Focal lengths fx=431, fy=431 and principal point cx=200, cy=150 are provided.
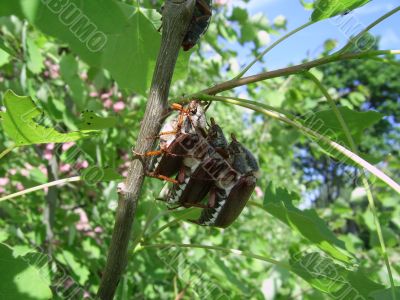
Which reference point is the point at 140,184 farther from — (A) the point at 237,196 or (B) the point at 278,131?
(B) the point at 278,131

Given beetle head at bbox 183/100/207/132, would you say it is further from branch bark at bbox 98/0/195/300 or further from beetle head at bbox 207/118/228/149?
branch bark at bbox 98/0/195/300

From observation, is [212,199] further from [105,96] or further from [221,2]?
[221,2]

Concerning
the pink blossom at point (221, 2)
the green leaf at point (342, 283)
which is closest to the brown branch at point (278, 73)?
the green leaf at point (342, 283)

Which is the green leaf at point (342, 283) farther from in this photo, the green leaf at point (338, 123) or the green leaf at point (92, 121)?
the green leaf at point (92, 121)

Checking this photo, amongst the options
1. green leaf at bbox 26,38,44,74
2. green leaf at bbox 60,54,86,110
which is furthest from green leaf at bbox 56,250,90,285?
green leaf at bbox 26,38,44,74

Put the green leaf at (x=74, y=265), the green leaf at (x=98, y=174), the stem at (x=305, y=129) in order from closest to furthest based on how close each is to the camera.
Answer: the stem at (x=305, y=129) → the green leaf at (x=98, y=174) → the green leaf at (x=74, y=265)

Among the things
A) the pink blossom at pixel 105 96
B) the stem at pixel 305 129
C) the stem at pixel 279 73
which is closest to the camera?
the stem at pixel 305 129

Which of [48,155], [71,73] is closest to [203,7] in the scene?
[71,73]
